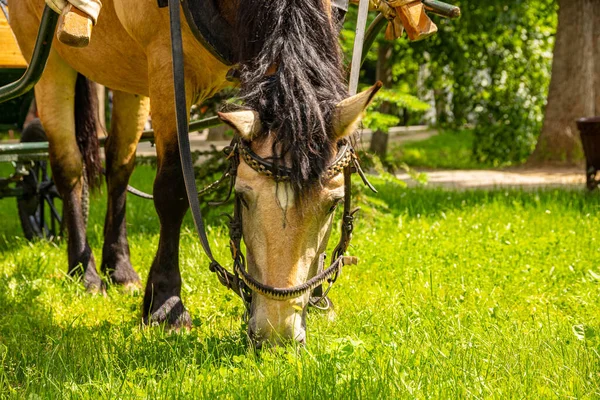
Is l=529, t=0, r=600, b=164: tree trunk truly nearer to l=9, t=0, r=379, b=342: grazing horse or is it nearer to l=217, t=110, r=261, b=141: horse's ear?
l=9, t=0, r=379, b=342: grazing horse

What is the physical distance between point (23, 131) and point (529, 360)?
15.6 feet

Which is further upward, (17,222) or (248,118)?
(248,118)

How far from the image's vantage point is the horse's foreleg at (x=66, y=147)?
197 inches

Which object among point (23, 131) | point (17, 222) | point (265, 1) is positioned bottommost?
point (17, 222)

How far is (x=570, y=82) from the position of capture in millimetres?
12023

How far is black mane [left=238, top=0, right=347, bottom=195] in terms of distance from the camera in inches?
105

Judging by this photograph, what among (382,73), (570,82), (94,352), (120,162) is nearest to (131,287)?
(120,162)

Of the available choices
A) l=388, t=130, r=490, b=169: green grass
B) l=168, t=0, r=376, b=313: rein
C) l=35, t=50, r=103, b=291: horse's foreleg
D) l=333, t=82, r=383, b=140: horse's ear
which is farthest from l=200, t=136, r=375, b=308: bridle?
l=388, t=130, r=490, b=169: green grass

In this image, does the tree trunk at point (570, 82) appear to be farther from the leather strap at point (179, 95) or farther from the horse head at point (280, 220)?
the horse head at point (280, 220)

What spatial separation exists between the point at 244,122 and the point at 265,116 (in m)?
0.11

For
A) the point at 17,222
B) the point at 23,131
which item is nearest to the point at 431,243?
the point at 23,131

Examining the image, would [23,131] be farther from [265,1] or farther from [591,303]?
[591,303]

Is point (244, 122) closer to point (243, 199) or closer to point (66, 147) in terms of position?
point (243, 199)

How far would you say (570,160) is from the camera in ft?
39.2
